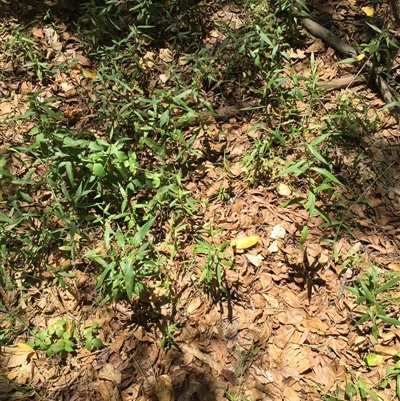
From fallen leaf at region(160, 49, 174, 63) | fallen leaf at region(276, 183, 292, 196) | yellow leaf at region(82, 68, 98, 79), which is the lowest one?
fallen leaf at region(276, 183, 292, 196)

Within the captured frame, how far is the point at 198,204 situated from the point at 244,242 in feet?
1.38

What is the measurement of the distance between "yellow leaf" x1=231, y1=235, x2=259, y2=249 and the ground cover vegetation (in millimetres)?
13

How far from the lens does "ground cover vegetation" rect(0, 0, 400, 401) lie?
2.47 metres

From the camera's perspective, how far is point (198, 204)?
117 inches

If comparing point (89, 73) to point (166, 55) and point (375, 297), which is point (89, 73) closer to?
point (166, 55)

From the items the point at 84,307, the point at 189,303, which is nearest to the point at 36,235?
the point at 84,307

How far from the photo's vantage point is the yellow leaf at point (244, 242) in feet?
9.14

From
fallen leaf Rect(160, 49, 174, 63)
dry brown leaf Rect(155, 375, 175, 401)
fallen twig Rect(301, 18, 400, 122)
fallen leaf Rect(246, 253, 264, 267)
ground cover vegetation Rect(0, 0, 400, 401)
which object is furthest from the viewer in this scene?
fallen leaf Rect(160, 49, 174, 63)

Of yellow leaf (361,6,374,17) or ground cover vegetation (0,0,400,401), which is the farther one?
yellow leaf (361,6,374,17)

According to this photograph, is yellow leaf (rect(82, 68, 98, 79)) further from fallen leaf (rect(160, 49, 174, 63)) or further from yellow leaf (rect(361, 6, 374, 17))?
yellow leaf (rect(361, 6, 374, 17))

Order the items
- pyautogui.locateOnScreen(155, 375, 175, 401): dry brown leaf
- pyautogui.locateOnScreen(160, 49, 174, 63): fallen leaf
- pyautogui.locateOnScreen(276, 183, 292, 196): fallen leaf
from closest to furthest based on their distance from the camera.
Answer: pyautogui.locateOnScreen(155, 375, 175, 401): dry brown leaf → pyautogui.locateOnScreen(276, 183, 292, 196): fallen leaf → pyautogui.locateOnScreen(160, 49, 174, 63): fallen leaf

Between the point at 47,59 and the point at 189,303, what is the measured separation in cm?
230

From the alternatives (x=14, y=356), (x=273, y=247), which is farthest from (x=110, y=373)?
(x=273, y=247)

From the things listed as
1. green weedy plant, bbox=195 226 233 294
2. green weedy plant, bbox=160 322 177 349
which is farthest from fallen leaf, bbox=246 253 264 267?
green weedy plant, bbox=160 322 177 349
